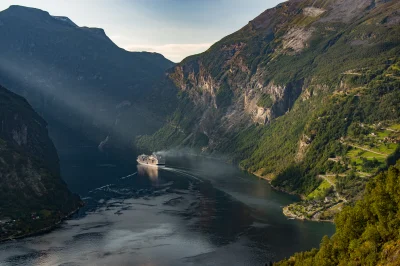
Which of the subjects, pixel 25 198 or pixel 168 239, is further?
pixel 25 198

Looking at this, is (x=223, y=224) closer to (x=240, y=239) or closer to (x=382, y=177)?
(x=240, y=239)

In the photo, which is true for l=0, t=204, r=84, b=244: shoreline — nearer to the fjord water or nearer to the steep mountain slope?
the steep mountain slope

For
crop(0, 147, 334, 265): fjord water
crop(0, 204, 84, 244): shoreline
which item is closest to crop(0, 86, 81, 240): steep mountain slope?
crop(0, 204, 84, 244): shoreline

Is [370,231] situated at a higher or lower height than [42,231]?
higher

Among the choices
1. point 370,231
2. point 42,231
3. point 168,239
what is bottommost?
point 168,239

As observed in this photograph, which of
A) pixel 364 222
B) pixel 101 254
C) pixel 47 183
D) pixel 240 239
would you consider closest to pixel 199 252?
pixel 240 239

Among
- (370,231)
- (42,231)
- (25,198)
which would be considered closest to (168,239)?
(42,231)

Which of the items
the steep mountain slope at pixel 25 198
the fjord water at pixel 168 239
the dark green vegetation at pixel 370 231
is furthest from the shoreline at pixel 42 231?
the dark green vegetation at pixel 370 231

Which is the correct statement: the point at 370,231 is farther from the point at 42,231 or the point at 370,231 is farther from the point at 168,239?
the point at 42,231

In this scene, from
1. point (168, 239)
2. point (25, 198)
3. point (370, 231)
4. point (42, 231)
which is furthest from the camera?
point (25, 198)
